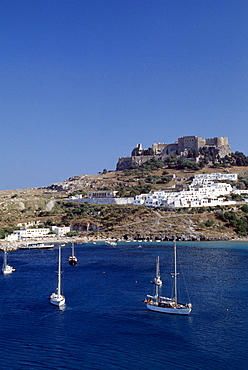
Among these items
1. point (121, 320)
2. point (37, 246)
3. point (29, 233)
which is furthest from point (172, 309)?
point (29, 233)

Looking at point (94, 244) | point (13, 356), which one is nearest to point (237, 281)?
point (13, 356)

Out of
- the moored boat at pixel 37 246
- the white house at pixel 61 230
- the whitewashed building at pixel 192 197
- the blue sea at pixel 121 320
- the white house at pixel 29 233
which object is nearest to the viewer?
the blue sea at pixel 121 320

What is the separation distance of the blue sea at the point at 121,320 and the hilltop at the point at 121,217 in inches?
955

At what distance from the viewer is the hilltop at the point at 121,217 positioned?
232 ft

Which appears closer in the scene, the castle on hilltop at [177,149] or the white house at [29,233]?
the white house at [29,233]

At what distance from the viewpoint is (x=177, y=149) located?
124125 millimetres

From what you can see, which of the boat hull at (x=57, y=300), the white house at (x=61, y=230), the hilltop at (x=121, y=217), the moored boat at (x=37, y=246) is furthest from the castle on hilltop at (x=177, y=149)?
the boat hull at (x=57, y=300)

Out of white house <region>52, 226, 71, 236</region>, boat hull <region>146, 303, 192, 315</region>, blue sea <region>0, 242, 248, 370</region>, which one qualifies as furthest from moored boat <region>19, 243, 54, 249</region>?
boat hull <region>146, 303, 192, 315</region>

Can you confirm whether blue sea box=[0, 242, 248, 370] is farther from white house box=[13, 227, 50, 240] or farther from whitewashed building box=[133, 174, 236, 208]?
whitewashed building box=[133, 174, 236, 208]

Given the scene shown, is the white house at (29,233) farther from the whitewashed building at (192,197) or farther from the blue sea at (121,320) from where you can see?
the blue sea at (121,320)

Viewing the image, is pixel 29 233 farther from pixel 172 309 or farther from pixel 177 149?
pixel 177 149

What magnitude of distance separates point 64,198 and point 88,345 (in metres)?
79.5

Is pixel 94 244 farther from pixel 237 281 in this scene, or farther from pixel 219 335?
pixel 219 335

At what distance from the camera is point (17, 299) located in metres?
31.2
